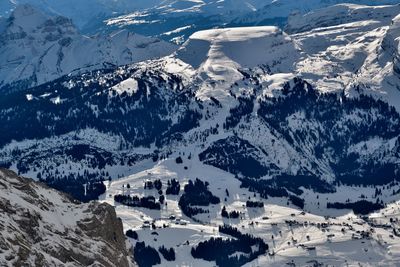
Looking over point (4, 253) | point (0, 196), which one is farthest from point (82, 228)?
point (4, 253)

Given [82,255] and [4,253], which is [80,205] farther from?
[4,253]

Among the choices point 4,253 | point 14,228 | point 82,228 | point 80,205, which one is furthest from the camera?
point 80,205

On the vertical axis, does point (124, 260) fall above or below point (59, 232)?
below

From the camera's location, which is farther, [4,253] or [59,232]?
[59,232]

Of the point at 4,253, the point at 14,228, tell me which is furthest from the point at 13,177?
the point at 4,253

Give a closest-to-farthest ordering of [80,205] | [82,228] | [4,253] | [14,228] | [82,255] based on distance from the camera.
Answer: [4,253] < [14,228] < [82,255] < [82,228] < [80,205]

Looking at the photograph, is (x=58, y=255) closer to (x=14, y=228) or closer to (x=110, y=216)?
(x=14, y=228)
